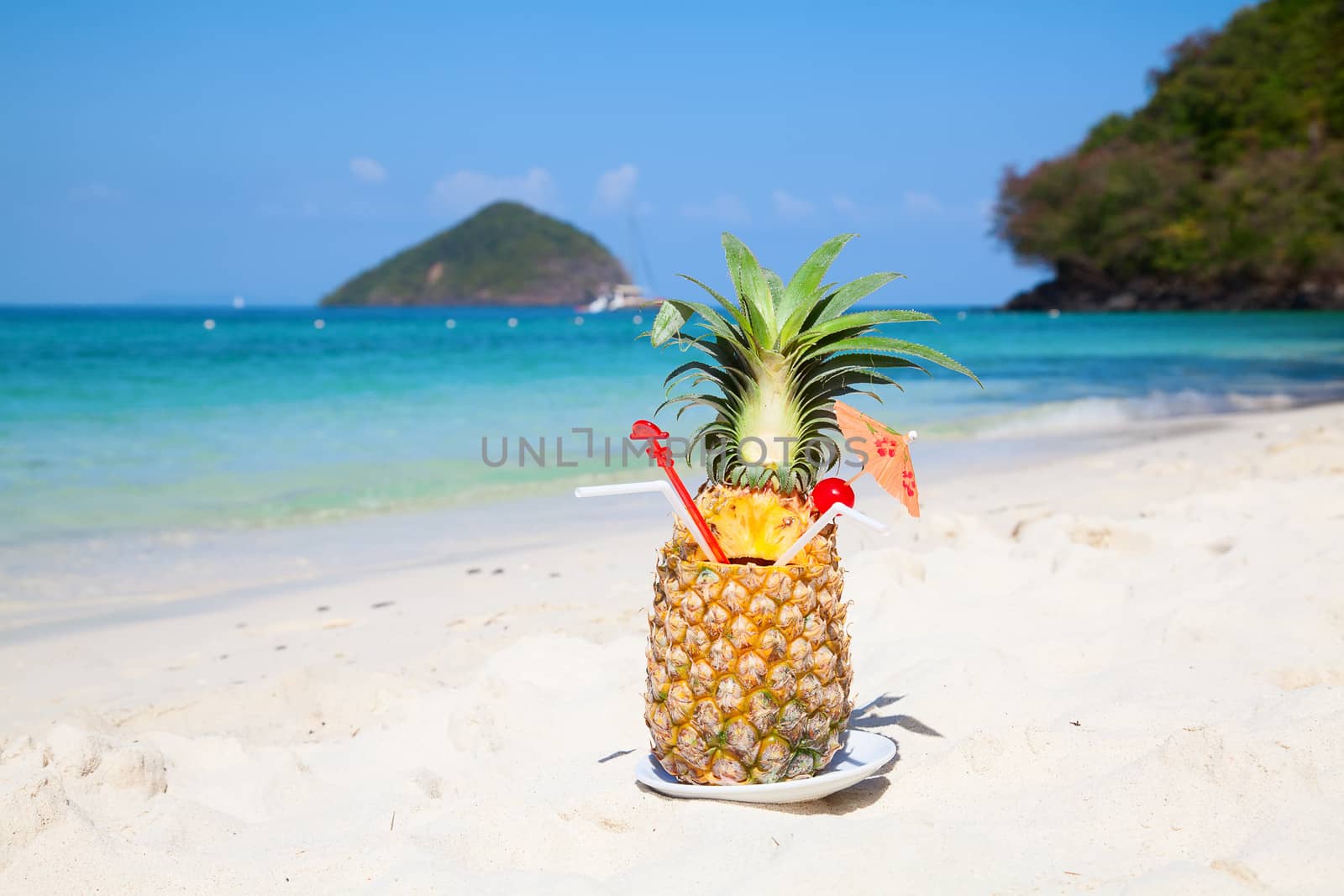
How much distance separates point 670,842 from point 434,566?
4.10 m

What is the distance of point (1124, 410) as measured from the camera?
50.8 ft

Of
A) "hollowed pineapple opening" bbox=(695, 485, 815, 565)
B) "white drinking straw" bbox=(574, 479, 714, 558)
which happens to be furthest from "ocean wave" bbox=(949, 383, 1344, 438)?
"white drinking straw" bbox=(574, 479, 714, 558)

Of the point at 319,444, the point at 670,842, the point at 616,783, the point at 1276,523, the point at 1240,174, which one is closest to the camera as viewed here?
the point at 670,842

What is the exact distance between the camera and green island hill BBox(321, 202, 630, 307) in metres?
121

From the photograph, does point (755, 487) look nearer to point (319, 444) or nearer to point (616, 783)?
point (616, 783)

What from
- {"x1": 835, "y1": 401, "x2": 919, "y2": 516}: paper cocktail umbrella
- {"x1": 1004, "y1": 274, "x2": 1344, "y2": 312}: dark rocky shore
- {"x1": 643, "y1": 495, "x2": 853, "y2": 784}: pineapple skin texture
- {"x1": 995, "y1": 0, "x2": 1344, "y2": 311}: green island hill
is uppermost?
{"x1": 995, "y1": 0, "x2": 1344, "y2": 311}: green island hill

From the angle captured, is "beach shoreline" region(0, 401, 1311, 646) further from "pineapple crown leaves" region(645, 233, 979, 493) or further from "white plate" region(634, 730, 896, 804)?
"pineapple crown leaves" region(645, 233, 979, 493)

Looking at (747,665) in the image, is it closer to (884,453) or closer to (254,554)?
(884,453)

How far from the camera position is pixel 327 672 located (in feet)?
13.5

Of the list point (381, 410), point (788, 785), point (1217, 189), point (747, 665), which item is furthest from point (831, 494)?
point (1217, 189)

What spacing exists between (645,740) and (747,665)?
90 centimetres

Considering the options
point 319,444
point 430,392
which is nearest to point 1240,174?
point 430,392

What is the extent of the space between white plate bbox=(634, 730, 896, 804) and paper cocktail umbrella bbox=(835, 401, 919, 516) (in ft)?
2.22

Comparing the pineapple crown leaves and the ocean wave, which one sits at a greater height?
the pineapple crown leaves
